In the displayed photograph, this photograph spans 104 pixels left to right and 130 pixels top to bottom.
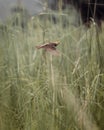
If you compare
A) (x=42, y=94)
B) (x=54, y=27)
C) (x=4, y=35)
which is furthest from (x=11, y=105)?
(x=54, y=27)

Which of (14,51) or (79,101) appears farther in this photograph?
(14,51)

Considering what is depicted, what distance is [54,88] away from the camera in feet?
7.36

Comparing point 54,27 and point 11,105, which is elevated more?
point 54,27

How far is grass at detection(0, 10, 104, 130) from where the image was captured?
222 cm

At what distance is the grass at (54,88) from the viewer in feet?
7.27

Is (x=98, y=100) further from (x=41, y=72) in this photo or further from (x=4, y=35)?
(x=4, y=35)

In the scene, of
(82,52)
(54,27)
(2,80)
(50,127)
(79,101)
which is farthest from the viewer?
(54,27)

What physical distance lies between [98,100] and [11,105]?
1.75 ft

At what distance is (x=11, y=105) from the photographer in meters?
2.60

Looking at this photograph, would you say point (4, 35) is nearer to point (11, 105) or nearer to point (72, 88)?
point (11, 105)

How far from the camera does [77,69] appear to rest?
252 cm

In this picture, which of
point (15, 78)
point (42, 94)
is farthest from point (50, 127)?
point (15, 78)

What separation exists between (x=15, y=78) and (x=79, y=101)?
0.52 metres

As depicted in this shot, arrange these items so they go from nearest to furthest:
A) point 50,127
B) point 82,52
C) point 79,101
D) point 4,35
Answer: point 50,127
point 79,101
point 82,52
point 4,35
